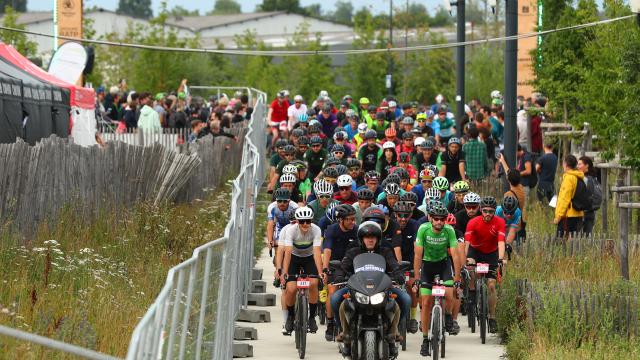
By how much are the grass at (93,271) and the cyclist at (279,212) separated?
1.28m

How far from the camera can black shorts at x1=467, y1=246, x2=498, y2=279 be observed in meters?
17.2

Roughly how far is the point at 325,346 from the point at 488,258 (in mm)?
2226

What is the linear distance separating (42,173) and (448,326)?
6.12 meters

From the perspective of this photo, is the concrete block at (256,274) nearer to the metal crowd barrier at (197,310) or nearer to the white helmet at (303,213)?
the white helmet at (303,213)

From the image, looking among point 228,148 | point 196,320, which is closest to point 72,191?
point 196,320

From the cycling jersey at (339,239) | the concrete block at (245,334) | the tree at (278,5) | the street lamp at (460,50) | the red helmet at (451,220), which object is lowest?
the concrete block at (245,334)

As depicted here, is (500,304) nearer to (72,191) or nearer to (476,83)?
(72,191)

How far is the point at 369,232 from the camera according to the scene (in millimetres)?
14789

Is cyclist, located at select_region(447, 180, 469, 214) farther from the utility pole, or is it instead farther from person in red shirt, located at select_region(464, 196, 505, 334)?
the utility pole

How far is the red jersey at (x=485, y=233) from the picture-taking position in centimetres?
1711

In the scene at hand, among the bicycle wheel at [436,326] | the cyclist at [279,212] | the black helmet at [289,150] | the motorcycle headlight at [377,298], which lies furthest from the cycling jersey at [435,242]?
the black helmet at [289,150]

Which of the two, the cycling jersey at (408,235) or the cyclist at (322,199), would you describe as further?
the cyclist at (322,199)

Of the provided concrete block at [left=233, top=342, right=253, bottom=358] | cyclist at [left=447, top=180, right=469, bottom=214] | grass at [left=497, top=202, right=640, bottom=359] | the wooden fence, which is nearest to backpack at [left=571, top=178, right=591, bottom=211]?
grass at [left=497, top=202, right=640, bottom=359]

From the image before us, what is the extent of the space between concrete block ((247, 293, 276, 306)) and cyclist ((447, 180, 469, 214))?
2715mm
